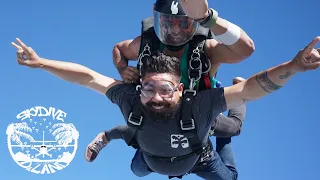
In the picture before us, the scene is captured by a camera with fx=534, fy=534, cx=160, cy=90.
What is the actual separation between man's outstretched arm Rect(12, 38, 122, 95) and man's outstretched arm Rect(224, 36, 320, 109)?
1473 mm

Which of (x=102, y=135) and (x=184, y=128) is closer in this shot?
(x=184, y=128)

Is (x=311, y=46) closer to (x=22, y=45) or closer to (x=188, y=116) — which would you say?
(x=188, y=116)

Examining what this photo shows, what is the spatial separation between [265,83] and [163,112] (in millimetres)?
1171

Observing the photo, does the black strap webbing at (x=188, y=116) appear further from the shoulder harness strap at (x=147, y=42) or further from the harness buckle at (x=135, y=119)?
the shoulder harness strap at (x=147, y=42)

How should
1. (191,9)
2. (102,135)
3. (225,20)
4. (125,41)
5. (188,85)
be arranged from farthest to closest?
(102,135) < (125,41) < (188,85) < (225,20) < (191,9)

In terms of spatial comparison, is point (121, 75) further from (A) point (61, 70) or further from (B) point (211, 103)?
(B) point (211, 103)

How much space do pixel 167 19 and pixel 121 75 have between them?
92cm

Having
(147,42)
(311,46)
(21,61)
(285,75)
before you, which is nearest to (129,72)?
(147,42)

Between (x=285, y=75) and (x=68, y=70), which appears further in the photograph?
(x=68, y=70)

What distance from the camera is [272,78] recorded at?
548cm

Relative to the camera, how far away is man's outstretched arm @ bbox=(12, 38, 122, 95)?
618cm

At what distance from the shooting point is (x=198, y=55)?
6113 millimetres

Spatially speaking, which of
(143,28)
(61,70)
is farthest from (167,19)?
(61,70)

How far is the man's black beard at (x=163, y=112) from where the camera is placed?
5930 mm
